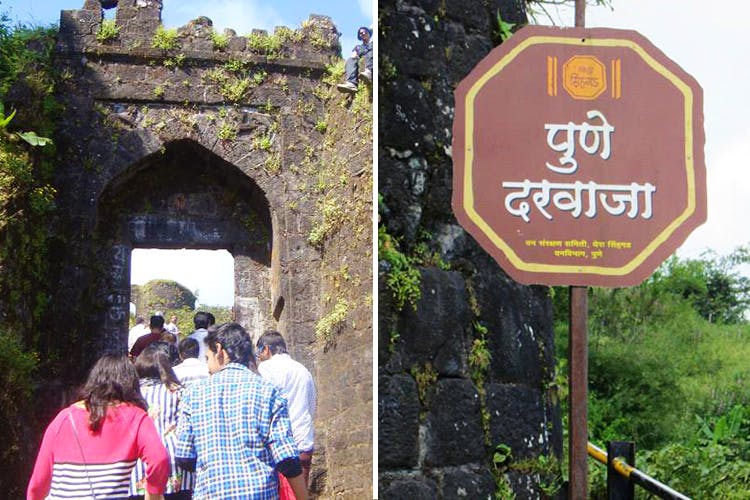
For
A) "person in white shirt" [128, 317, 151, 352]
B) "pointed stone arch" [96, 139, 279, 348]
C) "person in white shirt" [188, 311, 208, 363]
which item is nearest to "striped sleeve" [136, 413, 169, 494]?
"person in white shirt" [188, 311, 208, 363]

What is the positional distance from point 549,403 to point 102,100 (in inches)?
191

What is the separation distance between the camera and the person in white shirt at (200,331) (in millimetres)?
3830

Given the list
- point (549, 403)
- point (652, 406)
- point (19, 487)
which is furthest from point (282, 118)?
point (652, 406)

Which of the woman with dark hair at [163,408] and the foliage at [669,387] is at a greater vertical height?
the woman with dark hair at [163,408]

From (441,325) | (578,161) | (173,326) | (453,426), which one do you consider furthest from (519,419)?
(173,326)

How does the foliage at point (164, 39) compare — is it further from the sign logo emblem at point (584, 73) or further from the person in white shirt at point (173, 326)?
the sign logo emblem at point (584, 73)

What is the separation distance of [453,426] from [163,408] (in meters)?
1.23

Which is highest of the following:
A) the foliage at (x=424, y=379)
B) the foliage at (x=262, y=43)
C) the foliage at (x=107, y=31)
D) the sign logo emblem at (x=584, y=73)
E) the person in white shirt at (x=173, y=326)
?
the foliage at (x=107, y=31)

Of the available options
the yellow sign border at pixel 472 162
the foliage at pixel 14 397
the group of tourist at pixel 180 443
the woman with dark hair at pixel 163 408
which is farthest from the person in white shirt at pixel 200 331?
the yellow sign border at pixel 472 162

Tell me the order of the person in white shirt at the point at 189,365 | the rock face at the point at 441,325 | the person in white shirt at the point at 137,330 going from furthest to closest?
1. the person in white shirt at the point at 137,330
2. the person in white shirt at the point at 189,365
3. the rock face at the point at 441,325

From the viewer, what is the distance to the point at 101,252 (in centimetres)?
640

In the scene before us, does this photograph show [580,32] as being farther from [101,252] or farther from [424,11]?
[101,252]

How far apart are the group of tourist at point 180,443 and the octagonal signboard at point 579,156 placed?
1044mm

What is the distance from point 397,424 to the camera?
2.44 m
